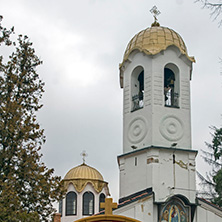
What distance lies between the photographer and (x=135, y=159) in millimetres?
26062

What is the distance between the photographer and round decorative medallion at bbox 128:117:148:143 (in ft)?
86.5

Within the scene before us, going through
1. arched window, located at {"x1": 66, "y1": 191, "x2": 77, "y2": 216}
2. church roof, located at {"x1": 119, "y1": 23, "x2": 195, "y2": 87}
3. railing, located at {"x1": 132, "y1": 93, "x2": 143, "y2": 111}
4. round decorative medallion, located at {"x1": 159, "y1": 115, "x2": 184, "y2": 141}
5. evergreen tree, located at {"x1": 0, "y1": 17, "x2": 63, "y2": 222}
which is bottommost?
evergreen tree, located at {"x1": 0, "y1": 17, "x2": 63, "y2": 222}

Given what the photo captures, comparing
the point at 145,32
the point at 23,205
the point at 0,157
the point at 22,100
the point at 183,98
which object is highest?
the point at 145,32

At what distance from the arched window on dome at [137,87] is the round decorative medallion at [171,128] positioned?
5.02 feet

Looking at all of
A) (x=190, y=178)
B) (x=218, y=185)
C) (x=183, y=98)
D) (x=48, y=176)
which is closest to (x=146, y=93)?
(x=183, y=98)

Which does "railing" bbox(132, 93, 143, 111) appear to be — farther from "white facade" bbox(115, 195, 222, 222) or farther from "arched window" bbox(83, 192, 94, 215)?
"arched window" bbox(83, 192, 94, 215)

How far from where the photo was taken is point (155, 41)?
89.5 feet

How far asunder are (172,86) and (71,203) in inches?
411

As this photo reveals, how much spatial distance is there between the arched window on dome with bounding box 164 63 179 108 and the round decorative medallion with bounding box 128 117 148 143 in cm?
153

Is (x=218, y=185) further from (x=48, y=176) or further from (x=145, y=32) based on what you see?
(x=48, y=176)

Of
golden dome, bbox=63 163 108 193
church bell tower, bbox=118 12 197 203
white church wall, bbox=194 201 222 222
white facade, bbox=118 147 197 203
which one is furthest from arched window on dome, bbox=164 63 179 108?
golden dome, bbox=63 163 108 193

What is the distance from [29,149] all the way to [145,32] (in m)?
14.5

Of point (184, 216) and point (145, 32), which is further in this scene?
point (145, 32)

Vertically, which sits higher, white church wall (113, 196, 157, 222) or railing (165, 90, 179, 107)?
railing (165, 90, 179, 107)
